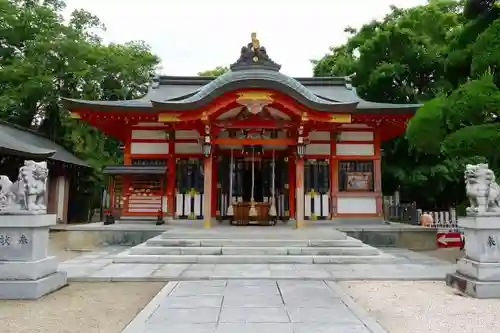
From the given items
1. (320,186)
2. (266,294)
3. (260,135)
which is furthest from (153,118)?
(266,294)

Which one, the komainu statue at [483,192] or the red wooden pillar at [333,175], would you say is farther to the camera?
the red wooden pillar at [333,175]

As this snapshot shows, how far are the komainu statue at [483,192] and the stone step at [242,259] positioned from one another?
10.2ft

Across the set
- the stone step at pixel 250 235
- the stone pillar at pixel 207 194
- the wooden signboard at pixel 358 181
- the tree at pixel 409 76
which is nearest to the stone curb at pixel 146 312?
the stone step at pixel 250 235

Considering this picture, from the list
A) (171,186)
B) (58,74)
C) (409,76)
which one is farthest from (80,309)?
(58,74)

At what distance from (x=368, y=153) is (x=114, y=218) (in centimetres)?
934

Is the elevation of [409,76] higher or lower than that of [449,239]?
higher

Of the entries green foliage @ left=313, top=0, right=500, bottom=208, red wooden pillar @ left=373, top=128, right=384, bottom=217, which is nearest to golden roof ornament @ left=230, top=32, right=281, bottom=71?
red wooden pillar @ left=373, top=128, right=384, bottom=217

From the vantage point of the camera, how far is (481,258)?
228 inches

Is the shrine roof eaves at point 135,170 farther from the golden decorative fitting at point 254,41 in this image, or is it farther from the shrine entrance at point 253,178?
the golden decorative fitting at point 254,41

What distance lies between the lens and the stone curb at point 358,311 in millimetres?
4194

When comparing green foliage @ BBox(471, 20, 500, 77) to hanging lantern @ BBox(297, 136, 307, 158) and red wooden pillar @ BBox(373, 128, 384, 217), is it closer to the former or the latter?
hanging lantern @ BBox(297, 136, 307, 158)

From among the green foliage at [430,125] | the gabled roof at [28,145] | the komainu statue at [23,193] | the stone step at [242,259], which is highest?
the gabled roof at [28,145]

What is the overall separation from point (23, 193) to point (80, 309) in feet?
6.52

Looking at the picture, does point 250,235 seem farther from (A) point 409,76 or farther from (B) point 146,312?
(A) point 409,76
